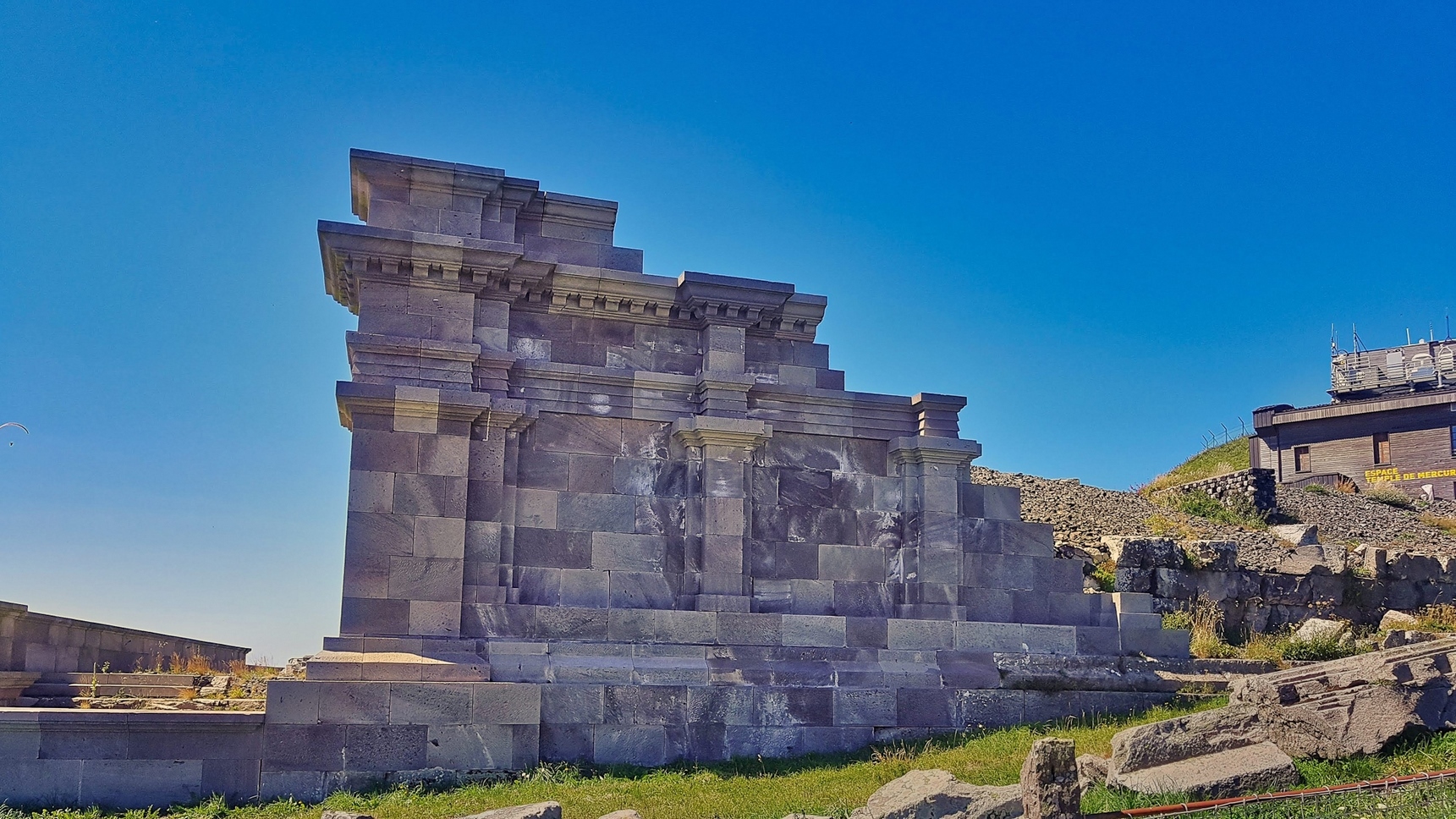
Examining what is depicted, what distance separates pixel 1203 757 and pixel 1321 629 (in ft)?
28.8

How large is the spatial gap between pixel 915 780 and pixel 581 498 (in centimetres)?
607

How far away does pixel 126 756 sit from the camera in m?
12.0

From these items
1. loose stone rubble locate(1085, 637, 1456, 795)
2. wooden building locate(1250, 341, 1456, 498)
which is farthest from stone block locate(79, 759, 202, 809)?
wooden building locate(1250, 341, 1456, 498)

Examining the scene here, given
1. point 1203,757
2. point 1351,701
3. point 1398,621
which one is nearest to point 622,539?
point 1203,757

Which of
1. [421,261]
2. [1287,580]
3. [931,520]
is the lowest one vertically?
[1287,580]

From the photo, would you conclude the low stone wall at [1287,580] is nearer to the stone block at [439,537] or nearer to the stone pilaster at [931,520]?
the stone pilaster at [931,520]

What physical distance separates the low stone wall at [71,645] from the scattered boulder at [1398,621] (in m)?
18.4

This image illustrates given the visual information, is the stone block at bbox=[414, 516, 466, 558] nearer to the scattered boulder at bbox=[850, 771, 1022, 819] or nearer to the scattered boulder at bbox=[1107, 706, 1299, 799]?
the scattered boulder at bbox=[850, 771, 1022, 819]

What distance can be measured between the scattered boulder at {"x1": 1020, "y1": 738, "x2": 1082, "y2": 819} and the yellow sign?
39714 mm

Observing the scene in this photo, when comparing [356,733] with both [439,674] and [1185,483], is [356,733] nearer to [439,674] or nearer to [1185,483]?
[439,674]

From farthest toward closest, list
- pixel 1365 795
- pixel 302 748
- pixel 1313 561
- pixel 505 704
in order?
pixel 1313 561
pixel 505 704
pixel 302 748
pixel 1365 795

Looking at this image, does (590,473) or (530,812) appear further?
(590,473)

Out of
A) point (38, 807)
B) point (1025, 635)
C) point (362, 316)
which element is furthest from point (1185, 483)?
point (38, 807)

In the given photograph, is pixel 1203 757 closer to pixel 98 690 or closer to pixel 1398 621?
pixel 1398 621
